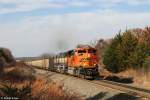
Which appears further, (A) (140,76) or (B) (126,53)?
(B) (126,53)

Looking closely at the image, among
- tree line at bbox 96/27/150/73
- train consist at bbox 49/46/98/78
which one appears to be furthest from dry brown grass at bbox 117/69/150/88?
train consist at bbox 49/46/98/78

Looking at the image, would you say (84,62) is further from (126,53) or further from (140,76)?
(126,53)

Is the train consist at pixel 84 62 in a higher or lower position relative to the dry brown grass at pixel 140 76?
higher

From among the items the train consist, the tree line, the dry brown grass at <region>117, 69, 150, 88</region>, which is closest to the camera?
the dry brown grass at <region>117, 69, 150, 88</region>

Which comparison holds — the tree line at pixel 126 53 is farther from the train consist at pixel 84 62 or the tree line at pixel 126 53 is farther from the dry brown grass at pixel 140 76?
the train consist at pixel 84 62

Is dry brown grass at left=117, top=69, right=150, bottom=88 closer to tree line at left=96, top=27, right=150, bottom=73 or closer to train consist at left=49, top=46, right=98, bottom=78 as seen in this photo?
tree line at left=96, top=27, right=150, bottom=73

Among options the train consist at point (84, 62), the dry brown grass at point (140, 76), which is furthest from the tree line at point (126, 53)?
the train consist at point (84, 62)

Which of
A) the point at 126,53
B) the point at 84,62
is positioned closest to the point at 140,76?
the point at 84,62

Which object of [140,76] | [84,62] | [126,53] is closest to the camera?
[84,62]

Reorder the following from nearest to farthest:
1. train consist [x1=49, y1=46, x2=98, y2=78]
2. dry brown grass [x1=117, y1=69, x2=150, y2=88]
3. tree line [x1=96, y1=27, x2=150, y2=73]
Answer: dry brown grass [x1=117, y1=69, x2=150, y2=88], train consist [x1=49, y1=46, x2=98, y2=78], tree line [x1=96, y1=27, x2=150, y2=73]

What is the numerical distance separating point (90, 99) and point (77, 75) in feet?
65.8

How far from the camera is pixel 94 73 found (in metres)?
41.5

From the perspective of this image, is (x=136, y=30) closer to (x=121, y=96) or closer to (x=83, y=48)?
(x=83, y=48)

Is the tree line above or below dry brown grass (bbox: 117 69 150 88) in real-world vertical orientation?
above
